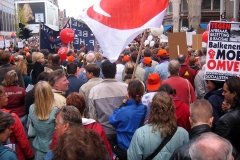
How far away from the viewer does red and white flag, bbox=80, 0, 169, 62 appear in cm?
554

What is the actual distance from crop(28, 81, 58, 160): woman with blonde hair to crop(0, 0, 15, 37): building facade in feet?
224

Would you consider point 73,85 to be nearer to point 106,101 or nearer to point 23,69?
point 106,101

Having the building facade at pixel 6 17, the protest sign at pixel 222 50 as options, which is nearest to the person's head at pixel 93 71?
the protest sign at pixel 222 50

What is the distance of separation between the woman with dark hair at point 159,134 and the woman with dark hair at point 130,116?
0.52 metres

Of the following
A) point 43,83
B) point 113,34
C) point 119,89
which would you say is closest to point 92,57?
point 113,34

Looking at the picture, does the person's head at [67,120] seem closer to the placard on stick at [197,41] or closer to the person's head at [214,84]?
the person's head at [214,84]

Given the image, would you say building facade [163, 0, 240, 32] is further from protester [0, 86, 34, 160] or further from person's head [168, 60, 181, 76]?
protester [0, 86, 34, 160]

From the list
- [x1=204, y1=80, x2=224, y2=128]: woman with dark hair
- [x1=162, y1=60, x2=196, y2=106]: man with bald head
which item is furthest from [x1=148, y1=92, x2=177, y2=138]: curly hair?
[x1=162, y1=60, x2=196, y2=106]: man with bald head

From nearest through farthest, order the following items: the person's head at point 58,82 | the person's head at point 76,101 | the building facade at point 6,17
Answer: the person's head at point 76,101
the person's head at point 58,82
the building facade at point 6,17

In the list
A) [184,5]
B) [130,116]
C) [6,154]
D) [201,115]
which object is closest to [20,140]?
[6,154]

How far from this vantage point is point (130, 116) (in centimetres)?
414

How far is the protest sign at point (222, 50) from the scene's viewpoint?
516cm

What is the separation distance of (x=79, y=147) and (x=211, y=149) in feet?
2.56

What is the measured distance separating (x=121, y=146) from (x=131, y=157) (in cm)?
69
